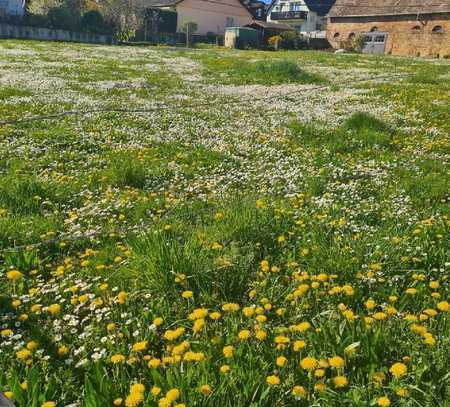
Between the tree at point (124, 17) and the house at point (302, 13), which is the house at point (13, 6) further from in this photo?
the house at point (302, 13)

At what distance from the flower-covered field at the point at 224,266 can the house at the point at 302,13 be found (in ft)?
306

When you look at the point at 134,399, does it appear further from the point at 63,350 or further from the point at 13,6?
the point at 13,6

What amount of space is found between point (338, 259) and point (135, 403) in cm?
258

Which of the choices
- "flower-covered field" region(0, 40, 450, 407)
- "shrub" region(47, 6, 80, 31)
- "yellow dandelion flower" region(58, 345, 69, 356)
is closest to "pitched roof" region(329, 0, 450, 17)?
"shrub" region(47, 6, 80, 31)

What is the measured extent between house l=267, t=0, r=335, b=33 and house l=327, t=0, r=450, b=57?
2851cm

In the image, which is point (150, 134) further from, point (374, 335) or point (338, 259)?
point (374, 335)

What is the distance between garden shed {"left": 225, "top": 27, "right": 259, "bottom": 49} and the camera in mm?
63094

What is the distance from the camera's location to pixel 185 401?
2.74 m

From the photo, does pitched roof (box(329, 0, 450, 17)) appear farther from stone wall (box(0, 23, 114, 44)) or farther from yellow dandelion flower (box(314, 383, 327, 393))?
yellow dandelion flower (box(314, 383, 327, 393))

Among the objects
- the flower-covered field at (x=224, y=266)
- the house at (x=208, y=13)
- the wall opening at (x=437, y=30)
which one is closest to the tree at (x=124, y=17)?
the house at (x=208, y=13)

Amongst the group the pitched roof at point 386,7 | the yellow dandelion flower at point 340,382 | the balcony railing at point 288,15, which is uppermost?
the balcony railing at point 288,15

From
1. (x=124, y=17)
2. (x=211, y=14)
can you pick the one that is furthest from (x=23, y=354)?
(x=211, y=14)

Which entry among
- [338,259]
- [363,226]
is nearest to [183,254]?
[338,259]

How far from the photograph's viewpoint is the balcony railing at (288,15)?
9769 cm
